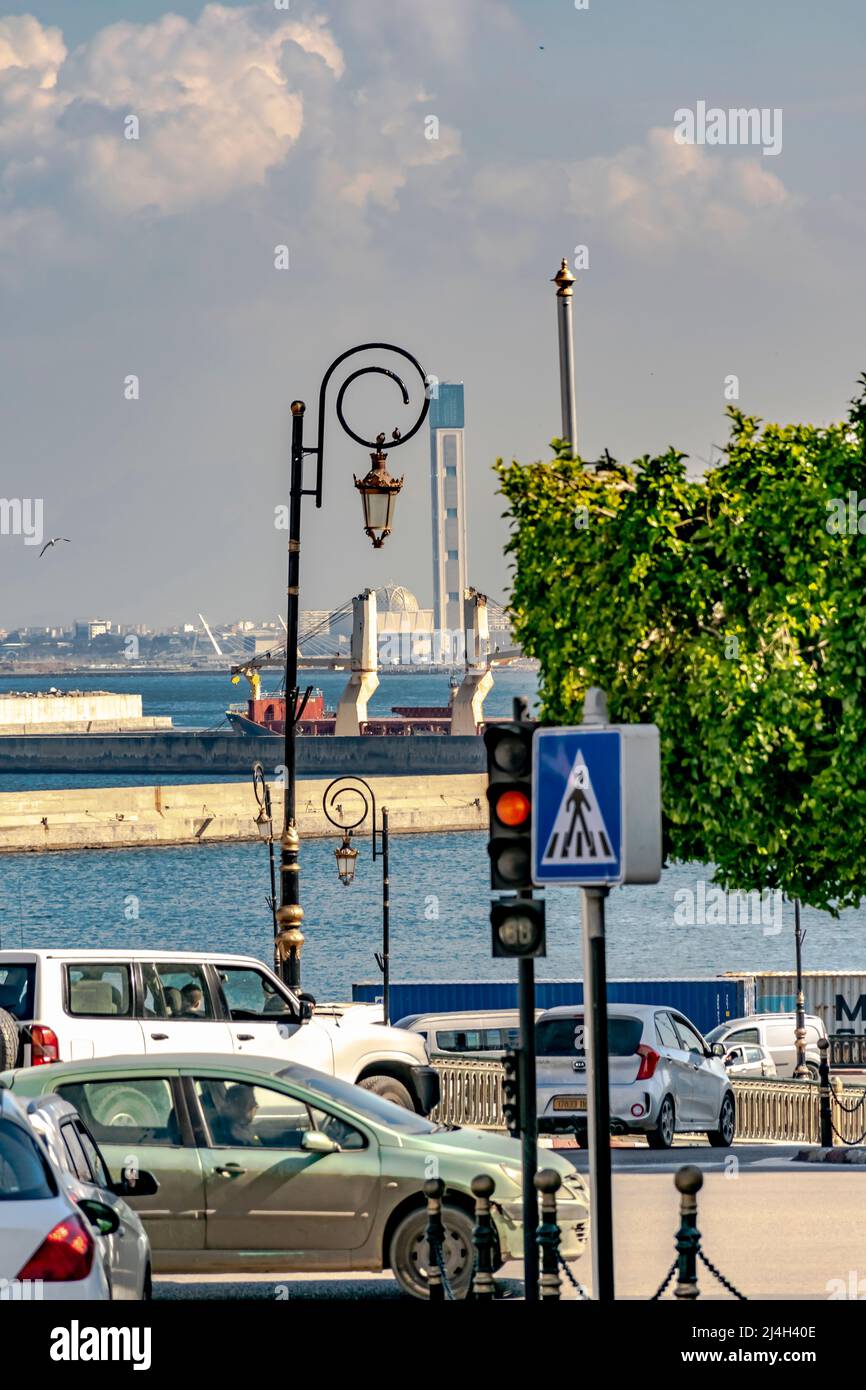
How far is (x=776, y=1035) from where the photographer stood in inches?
1720

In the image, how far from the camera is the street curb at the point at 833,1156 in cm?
1981

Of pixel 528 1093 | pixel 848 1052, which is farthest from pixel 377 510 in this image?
pixel 848 1052

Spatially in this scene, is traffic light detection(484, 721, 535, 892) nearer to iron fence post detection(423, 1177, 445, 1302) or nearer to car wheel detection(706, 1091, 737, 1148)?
iron fence post detection(423, 1177, 445, 1302)

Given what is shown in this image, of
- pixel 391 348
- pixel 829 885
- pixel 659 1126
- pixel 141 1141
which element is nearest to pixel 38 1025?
pixel 141 1141

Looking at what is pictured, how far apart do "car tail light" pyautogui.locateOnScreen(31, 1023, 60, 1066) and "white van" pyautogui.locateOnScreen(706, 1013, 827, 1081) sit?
25227 millimetres

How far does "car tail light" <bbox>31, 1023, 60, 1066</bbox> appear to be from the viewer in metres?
15.8

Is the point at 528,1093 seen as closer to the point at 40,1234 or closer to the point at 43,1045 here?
the point at 40,1234

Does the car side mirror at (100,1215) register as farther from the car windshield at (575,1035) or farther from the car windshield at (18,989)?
the car windshield at (575,1035)

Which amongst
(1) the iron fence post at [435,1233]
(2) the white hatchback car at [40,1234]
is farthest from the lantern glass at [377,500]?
(2) the white hatchback car at [40,1234]

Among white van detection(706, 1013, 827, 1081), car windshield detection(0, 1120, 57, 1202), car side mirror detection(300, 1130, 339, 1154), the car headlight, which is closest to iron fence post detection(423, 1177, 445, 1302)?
car side mirror detection(300, 1130, 339, 1154)

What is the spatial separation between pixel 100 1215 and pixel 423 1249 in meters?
3.51

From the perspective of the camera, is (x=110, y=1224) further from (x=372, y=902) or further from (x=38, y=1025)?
(x=372, y=902)
